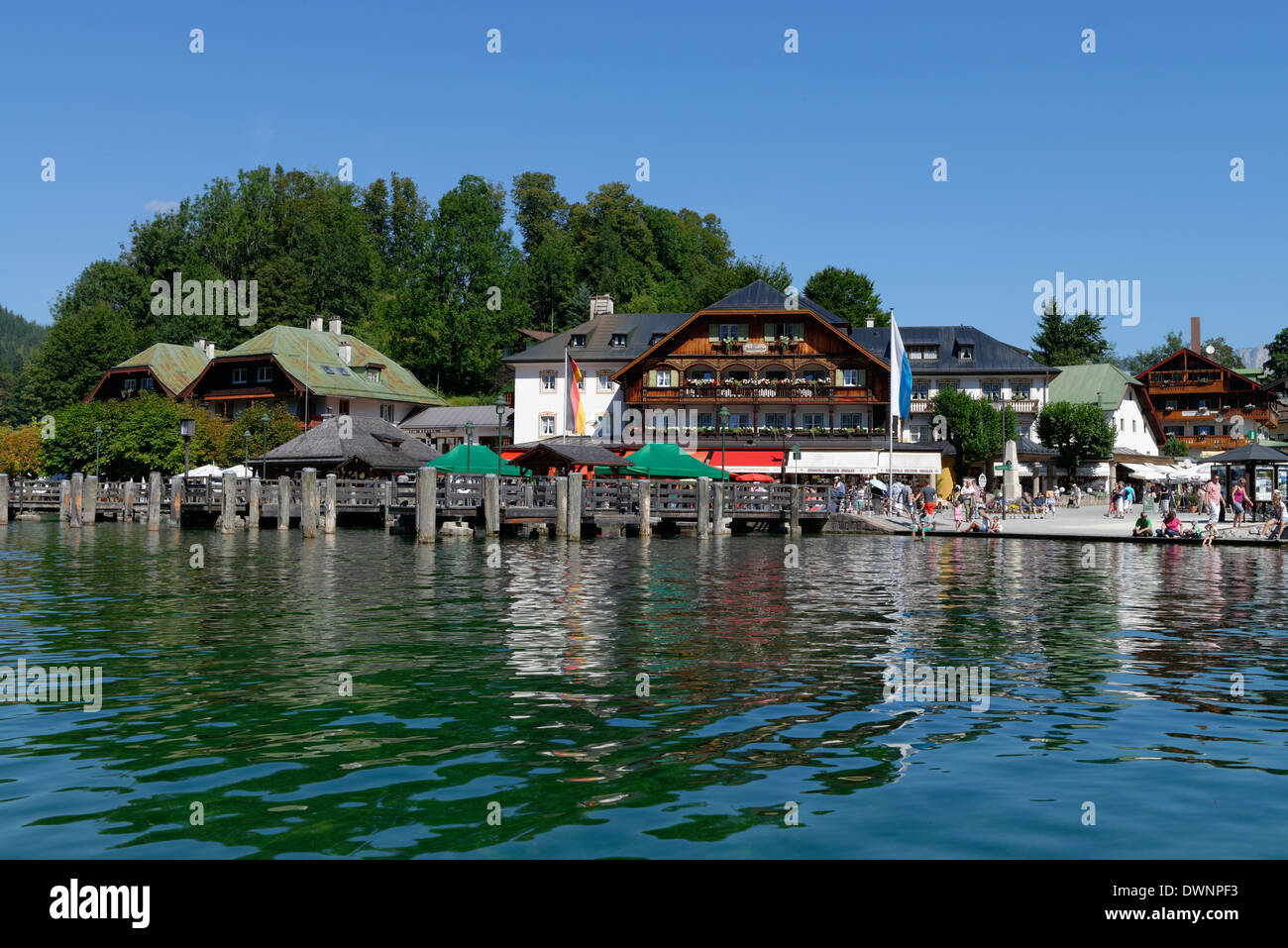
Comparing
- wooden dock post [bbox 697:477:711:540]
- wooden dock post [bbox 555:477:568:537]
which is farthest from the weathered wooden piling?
wooden dock post [bbox 555:477:568:537]

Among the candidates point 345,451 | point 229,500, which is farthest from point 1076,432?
point 229,500

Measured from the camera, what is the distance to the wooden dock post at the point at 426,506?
129 feet

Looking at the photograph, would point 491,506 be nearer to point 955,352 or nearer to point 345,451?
point 345,451

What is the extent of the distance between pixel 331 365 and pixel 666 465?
42.0m

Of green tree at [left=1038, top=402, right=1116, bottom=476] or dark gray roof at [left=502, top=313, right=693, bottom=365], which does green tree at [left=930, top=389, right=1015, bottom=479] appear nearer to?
green tree at [left=1038, top=402, right=1116, bottom=476]

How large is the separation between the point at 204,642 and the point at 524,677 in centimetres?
519

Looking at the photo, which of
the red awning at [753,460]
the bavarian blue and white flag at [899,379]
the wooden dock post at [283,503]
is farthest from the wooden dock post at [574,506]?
the red awning at [753,460]

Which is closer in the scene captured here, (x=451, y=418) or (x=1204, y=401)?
(x=451, y=418)

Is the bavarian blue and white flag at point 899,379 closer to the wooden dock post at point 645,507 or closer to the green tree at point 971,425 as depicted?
the wooden dock post at point 645,507

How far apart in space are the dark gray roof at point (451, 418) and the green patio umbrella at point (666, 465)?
3287 cm

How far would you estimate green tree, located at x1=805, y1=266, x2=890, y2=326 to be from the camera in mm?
90938

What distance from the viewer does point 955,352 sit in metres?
83.3

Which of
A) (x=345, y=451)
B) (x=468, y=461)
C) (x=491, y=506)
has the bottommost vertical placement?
(x=491, y=506)
